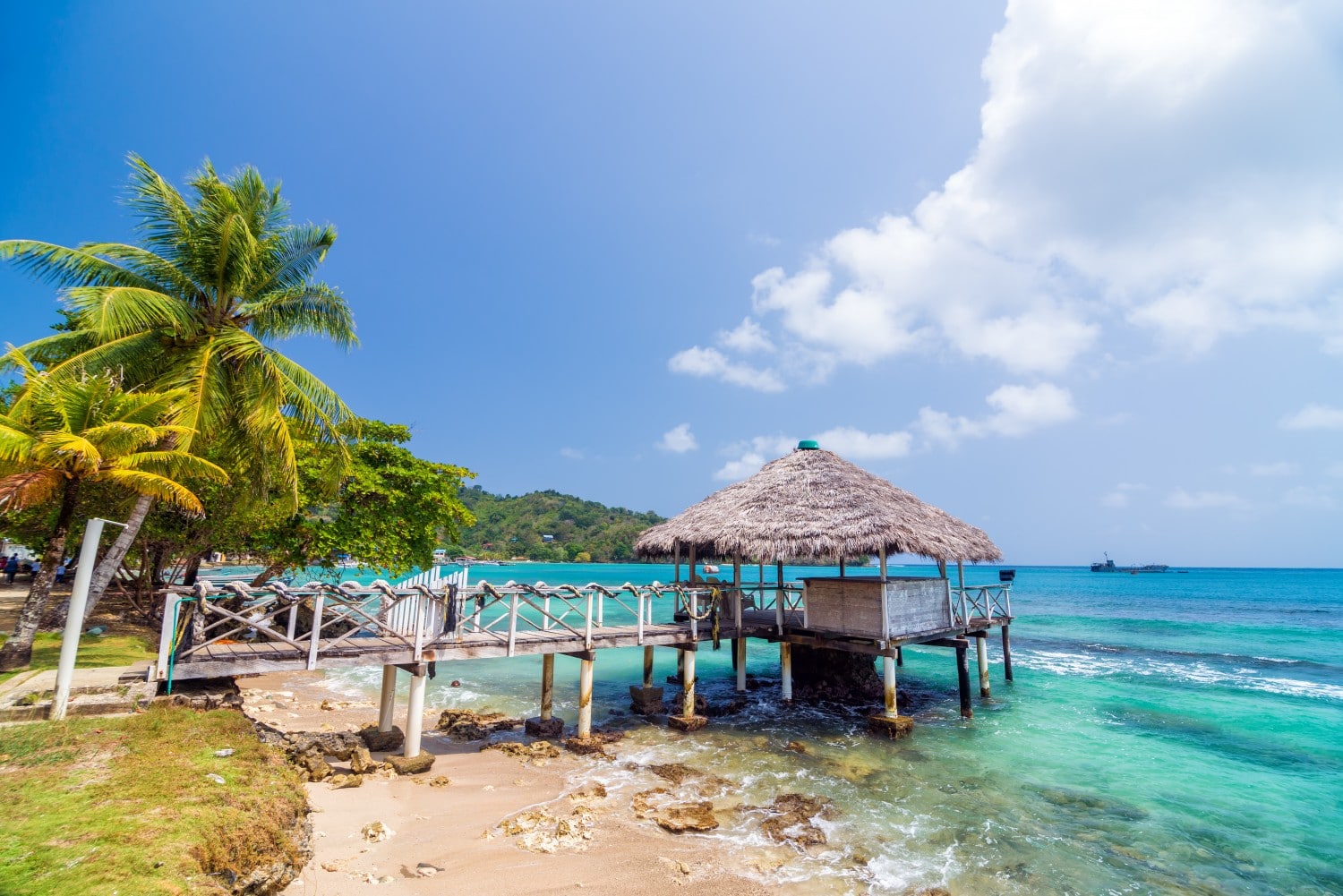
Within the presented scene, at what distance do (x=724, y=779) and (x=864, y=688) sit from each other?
26.0ft

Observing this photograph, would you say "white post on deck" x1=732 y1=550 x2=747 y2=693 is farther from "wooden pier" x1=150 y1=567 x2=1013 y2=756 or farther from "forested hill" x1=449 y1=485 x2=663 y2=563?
"forested hill" x1=449 y1=485 x2=663 y2=563

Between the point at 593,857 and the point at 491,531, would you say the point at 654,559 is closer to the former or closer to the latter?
the point at 593,857

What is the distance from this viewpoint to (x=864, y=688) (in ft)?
54.3

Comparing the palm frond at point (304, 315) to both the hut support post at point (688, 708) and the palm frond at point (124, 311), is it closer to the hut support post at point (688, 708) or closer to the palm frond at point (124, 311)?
the palm frond at point (124, 311)

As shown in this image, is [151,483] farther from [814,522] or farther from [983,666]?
[983,666]

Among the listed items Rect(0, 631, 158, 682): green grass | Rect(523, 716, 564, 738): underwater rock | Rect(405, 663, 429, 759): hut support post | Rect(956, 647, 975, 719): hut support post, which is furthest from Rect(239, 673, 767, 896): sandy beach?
Rect(956, 647, 975, 719): hut support post

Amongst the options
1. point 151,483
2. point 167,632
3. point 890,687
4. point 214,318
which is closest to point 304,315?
point 214,318

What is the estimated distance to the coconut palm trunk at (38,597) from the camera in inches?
384

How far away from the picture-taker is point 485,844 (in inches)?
291

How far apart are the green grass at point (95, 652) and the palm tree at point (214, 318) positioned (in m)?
1.19

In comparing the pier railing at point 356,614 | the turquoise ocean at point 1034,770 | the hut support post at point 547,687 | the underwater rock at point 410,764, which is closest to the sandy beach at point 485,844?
the underwater rock at point 410,764

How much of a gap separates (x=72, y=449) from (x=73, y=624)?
9.90ft

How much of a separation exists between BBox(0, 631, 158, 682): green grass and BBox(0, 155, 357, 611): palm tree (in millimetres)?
1191

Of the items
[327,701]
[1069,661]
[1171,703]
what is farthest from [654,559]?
[1069,661]
